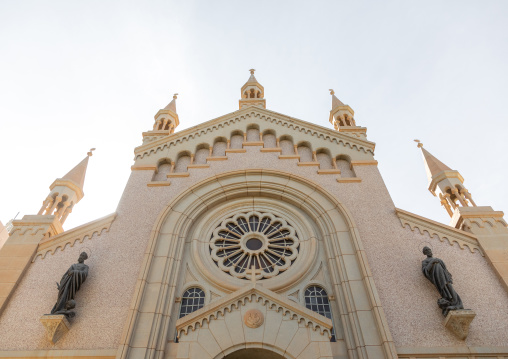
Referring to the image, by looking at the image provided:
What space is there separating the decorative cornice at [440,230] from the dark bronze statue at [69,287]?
1041cm

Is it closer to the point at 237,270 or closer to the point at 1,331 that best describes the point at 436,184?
the point at 237,270

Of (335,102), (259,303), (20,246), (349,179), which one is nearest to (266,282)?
(259,303)

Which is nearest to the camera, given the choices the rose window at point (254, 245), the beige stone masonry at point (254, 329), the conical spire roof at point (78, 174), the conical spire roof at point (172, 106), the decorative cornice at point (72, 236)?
the beige stone masonry at point (254, 329)

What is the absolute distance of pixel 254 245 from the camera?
12227 mm

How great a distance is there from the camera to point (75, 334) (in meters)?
9.57

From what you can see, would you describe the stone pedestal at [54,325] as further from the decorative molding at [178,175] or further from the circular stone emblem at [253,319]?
the decorative molding at [178,175]

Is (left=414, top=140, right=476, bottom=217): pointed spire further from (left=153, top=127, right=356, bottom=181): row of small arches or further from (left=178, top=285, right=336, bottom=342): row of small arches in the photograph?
(left=178, top=285, right=336, bottom=342): row of small arches

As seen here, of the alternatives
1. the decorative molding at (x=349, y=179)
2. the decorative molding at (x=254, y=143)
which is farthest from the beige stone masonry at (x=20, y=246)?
the decorative molding at (x=349, y=179)

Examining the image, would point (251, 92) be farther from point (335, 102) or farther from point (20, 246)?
point (20, 246)

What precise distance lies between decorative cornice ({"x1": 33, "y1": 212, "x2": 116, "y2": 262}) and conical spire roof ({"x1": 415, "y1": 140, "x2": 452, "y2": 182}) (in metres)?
12.9

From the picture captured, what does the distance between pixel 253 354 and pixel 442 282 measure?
557 cm

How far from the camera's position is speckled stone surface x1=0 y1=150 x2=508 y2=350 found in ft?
30.9

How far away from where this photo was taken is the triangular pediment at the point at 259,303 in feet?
28.2

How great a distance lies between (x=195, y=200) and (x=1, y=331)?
6.83 m
